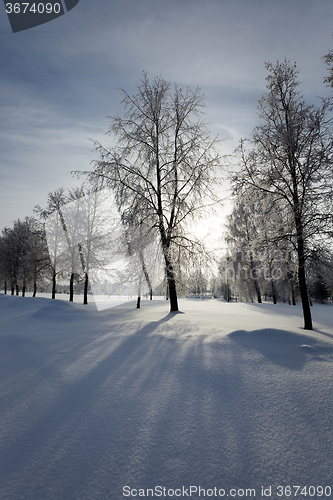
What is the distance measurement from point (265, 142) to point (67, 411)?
8.91m

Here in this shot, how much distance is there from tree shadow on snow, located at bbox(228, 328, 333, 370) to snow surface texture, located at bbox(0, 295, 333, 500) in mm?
42

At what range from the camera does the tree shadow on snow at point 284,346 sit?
4.09m

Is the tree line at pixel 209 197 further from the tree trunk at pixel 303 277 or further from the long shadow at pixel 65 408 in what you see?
the long shadow at pixel 65 408

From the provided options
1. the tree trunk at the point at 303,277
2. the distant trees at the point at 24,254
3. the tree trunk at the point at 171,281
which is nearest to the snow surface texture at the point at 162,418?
the tree trunk at the point at 303,277

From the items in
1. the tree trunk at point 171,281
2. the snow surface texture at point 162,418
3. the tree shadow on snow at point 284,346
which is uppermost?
the tree trunk at point 171,281

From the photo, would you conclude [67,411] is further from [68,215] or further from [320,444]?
[68,215]

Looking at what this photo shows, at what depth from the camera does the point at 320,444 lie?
220 centimetres

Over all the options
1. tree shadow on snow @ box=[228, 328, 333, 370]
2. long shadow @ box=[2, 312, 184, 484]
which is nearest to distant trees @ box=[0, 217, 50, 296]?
long shadow @ box=[2, 312, 184, 484]

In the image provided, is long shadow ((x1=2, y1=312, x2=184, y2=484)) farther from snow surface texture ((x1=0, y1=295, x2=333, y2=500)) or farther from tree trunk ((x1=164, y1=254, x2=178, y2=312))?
tree trunk ((x1=164, y1=254, x2=178, y2=312))

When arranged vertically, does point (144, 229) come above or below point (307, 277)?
Answer: above

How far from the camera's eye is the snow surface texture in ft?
6.17

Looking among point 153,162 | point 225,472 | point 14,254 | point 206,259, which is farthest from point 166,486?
point 14,254

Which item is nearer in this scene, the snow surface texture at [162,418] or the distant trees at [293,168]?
the snow surface texture at [162,418]

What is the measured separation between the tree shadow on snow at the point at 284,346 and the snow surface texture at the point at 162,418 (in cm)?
4
